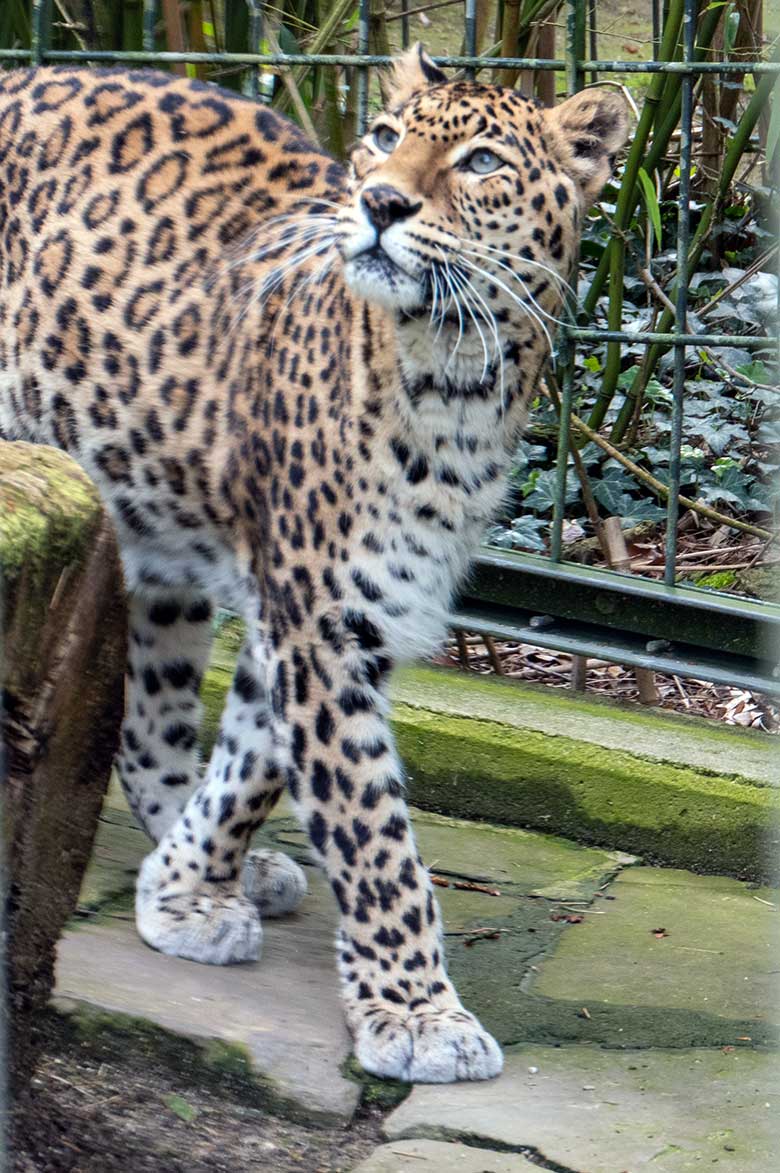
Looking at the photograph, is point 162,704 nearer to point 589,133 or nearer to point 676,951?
point 676,951

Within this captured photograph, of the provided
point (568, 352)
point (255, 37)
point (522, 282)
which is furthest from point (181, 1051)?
point (255, 37)

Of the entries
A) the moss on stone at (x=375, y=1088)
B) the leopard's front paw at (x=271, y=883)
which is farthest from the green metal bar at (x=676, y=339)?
the moss on stone at (x=375, y=1088)

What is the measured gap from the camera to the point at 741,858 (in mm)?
4484

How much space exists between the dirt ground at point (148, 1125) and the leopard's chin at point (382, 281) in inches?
56.7

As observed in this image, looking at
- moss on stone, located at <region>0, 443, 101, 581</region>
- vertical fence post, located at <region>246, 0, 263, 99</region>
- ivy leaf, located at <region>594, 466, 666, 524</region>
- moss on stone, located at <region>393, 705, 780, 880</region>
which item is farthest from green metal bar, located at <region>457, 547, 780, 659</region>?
moss on stone, located at <region>0, 443, 101, 581</region>

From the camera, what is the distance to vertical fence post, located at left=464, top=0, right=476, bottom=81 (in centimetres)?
468

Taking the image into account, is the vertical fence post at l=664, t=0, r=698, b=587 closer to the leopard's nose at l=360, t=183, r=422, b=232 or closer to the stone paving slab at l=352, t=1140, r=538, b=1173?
the leopard's nose at l=360, t=183, r=422, b=232

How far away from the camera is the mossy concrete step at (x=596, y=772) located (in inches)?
177

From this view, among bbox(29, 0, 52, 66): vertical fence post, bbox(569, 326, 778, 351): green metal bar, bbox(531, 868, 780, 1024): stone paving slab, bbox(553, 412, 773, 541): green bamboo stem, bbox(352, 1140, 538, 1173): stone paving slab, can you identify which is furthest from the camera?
bbox(553, 412, 773, 541): green bamboo stem

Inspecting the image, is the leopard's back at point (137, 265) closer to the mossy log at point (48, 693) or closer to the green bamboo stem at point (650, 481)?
the mossy log at point (48, 693)

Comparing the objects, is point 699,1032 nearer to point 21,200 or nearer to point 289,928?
point 289,928

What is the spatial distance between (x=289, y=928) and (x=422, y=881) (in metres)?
0.74

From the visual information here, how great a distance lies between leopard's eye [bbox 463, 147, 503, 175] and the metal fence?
3.98 feet

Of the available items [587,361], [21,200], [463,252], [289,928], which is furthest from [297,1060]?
[587,361]
